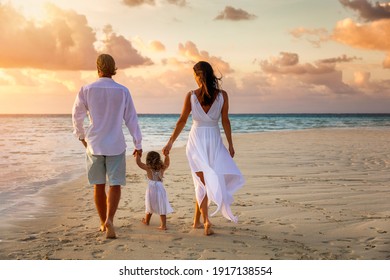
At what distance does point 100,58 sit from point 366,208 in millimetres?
4252

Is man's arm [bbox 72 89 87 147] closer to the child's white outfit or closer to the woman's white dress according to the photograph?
the child's white outfit

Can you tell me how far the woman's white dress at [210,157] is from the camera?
532 centimetres

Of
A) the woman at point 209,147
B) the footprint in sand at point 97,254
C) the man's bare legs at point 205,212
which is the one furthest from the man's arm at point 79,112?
the man's bare legs at point 205,212

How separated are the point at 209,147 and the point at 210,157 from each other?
0.12 m

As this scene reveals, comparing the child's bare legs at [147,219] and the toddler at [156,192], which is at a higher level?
the toddler at [156,192]

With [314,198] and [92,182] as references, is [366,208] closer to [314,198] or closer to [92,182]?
[314,198]

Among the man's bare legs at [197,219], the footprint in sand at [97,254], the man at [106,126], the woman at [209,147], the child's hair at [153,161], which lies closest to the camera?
the footprint in sand at [97,254]

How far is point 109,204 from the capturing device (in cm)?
523

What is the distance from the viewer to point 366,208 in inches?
261

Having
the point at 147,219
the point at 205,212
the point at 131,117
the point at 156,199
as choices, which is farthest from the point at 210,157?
the point at 147,219

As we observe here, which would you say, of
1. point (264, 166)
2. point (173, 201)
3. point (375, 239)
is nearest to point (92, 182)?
point (173, 201)

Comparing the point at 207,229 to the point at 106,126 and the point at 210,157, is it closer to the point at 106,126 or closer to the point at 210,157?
the point at 210,157

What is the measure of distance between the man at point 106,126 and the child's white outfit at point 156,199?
58 centimetres

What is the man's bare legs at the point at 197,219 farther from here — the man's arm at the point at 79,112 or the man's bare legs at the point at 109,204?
the man's arm at the point at 79,112
